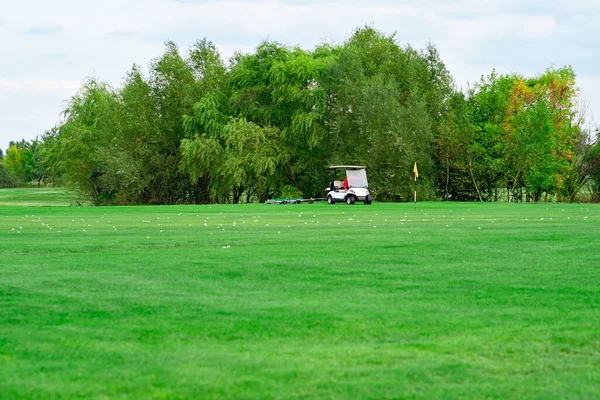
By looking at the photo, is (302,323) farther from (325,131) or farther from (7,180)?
(7,180)

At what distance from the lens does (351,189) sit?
52.2 meters

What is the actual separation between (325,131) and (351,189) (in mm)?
13847

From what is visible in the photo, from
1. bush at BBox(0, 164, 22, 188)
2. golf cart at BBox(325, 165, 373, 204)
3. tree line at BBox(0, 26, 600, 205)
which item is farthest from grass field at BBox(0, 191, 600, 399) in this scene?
bush at BBox(0, 164, 22, 188)

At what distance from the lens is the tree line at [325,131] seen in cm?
6278

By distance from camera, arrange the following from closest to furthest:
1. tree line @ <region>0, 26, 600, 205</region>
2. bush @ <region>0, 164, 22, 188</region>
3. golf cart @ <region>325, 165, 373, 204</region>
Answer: golf cart @ <region>325, 165, 373, 204</region> → tree line @ <region>0, 26, 600, 205</region> → bush @ <region>0, 164, 22, 188</region>

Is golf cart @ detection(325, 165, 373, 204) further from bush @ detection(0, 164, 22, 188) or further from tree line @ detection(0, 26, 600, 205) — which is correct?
bush @ detection(0, 164, 22, 188)

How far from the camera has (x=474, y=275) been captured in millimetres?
12477

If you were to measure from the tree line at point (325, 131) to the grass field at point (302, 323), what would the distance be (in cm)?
4622

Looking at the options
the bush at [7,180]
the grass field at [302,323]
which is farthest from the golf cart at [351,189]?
the bush at [7,180]

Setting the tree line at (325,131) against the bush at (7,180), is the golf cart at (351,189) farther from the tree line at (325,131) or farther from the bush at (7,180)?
the bush at (7,180)

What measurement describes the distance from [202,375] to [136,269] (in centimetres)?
723

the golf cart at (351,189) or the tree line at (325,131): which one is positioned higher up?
the tree line at (325,131)

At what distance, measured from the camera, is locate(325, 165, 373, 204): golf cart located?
52.1m

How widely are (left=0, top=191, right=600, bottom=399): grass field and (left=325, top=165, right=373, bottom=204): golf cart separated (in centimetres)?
3514
